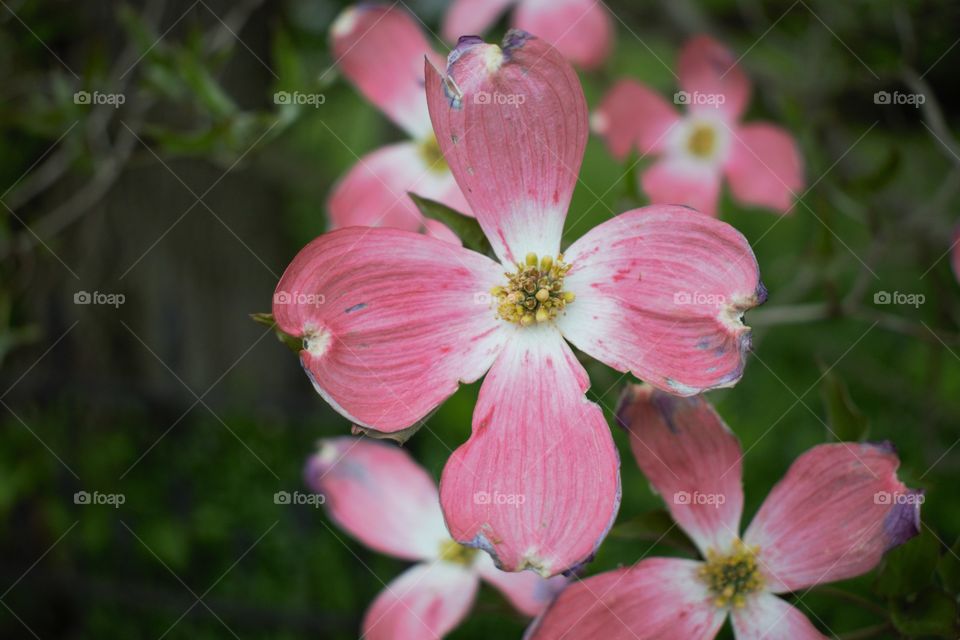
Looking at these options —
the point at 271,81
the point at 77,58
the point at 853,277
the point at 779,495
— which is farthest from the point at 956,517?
the point at 77,58

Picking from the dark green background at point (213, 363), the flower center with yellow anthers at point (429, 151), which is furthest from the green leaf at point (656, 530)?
the dark green background at point (213, 363)

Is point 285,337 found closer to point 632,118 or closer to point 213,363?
point 632,118

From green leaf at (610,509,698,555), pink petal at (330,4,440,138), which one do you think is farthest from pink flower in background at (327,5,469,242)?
green leaf at (610,509,698,555)

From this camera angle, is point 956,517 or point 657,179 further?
point 956,517

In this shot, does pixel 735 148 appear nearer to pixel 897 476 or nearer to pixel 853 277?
pixel 897 476

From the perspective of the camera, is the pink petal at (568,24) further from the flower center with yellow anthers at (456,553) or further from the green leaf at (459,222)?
the flower center with yellow anthers at (456,553)

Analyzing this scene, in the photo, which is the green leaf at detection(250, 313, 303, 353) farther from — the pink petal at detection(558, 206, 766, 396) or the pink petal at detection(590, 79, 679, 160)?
the pink petal at detection(590, 79, 679, 160)

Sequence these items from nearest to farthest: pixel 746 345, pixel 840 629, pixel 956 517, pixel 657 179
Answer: pixel 746 345
pixel 657 179
pixel 840 629
pixel 956 517
